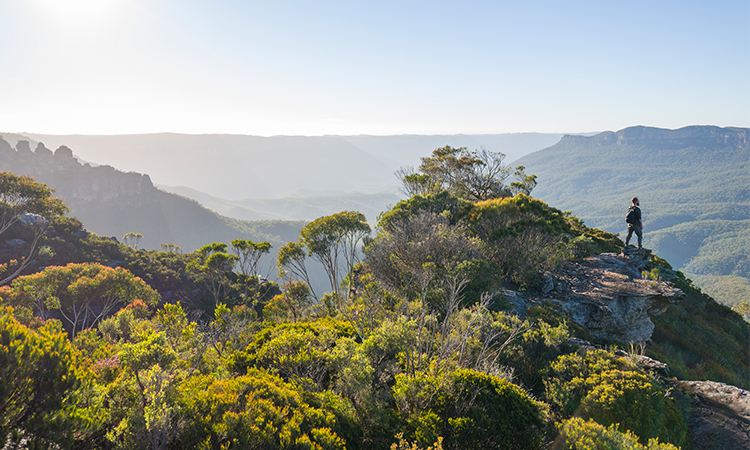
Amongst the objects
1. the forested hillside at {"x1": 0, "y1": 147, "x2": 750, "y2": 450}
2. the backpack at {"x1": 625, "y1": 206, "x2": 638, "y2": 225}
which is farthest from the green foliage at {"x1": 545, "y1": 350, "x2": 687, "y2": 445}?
the backpack at {"x1": 625, "y1": 206, "x2": 638, "y2": 225}

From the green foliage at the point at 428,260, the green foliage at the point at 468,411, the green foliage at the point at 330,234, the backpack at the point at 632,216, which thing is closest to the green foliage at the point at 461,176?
the green foliage at the point at 330,234

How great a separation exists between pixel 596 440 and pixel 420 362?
3425mm

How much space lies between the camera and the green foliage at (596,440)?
4953 mm

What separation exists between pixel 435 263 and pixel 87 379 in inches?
419

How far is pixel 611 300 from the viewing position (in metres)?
11.7

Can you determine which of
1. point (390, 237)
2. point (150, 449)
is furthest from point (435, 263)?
point (150, 449)

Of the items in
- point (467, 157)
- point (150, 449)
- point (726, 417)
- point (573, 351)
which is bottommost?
point (726, 417)

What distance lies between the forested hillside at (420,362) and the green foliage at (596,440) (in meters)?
0.04

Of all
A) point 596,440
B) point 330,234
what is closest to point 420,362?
point 596,440

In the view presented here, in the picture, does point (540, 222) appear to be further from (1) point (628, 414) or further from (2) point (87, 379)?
(2) point (87, 379)

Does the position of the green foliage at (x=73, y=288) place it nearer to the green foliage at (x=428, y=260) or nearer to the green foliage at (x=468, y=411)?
the green foliage at (x=428, y=260)

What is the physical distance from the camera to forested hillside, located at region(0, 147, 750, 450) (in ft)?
14.6

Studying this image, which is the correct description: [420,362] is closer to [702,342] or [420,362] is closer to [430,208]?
[430,208]

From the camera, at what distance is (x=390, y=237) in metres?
15.1
